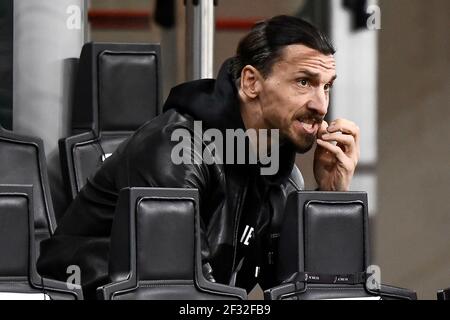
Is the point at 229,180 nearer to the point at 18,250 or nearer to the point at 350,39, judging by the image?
the point at 18,250

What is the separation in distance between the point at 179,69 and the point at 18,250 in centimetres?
146

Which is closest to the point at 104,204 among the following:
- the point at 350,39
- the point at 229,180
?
the point at 229,180

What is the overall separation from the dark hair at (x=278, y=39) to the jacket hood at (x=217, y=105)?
0.21 feet

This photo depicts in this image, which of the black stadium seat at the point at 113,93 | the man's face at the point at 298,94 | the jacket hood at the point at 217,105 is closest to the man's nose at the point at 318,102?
the man's face at the point at 298,94

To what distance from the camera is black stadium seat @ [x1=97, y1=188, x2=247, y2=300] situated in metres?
2.01

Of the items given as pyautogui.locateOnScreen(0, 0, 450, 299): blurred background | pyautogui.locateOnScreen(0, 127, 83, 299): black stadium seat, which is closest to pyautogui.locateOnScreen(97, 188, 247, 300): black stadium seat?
pyautogui.locateOnScreen(0, 127, 83, 299): black stadium seat

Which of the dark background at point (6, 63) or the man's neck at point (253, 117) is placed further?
the dark background at point (6, 63)

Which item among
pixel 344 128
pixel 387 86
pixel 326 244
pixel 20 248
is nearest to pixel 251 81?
pixel 344 128

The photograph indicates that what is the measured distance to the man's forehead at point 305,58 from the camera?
243 cm

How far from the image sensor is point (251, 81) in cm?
249

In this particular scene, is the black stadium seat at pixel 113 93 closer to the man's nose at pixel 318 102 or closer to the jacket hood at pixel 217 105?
the jacket hood at pixel 217 105
